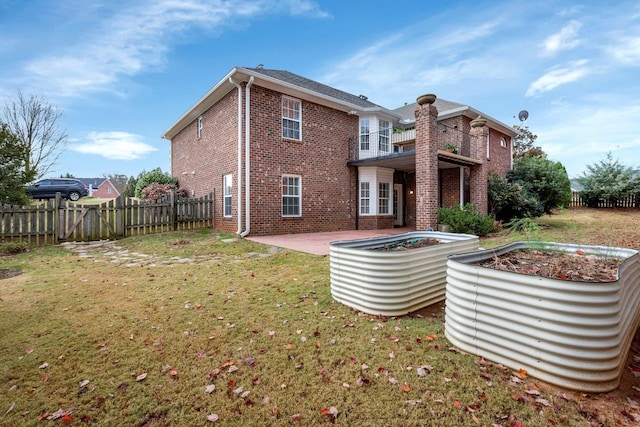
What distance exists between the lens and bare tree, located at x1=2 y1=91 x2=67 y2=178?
19812 mm

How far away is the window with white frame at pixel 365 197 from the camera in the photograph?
1365cm

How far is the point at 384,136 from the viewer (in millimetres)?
14250

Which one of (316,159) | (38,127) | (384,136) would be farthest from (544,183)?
(38,127)

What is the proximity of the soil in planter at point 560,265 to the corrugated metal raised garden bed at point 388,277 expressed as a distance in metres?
0.73

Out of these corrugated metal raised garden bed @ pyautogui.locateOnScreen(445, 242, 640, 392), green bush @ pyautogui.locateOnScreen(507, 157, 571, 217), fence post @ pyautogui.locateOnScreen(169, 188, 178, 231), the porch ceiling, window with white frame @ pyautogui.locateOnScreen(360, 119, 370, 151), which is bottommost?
corrugated metal raised garden bed @ pyautogui.locateOnScreen(445, 242, 640, 392)

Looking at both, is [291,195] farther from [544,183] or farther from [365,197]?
[544,183]

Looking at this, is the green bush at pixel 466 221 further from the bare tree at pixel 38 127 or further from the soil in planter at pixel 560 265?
the bare tree at pixel 38 127

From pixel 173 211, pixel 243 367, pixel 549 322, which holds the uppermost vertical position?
pixel 173 211

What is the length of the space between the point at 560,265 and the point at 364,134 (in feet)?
38.4

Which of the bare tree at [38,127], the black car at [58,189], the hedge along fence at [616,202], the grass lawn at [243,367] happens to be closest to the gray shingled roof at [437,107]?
the hedge along fence at [616,202]

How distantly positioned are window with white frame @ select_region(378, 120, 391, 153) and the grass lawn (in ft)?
35.4

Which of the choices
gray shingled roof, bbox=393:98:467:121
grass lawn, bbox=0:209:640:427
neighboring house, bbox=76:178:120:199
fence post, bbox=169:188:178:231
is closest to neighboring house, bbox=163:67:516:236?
gray shingled roof, bbox=393:98:467:121

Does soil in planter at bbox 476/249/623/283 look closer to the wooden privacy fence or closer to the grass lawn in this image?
the grass lawn

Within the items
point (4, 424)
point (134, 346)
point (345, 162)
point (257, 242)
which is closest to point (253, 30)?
point (345, 162)
